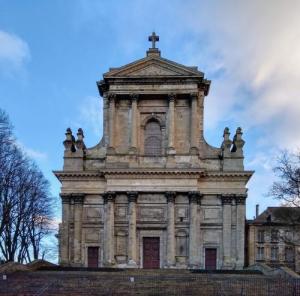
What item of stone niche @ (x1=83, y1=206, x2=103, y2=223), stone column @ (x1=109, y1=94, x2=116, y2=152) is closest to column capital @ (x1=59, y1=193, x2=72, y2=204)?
stone niche @ (x1=83, y1=206, x2=103, y2=223)

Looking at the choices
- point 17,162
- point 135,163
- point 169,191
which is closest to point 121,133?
point 135,163

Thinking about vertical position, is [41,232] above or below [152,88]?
A: below

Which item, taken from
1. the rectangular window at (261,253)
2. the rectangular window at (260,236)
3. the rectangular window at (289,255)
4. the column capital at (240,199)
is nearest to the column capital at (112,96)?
the column capital at (240,199)

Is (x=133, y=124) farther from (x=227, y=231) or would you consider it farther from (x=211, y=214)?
(x=227, y=231)

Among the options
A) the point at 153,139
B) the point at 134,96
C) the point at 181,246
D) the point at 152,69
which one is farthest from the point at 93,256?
the point at 152,69

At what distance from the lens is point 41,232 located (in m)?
50.6

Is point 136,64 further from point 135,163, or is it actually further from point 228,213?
point 228,213

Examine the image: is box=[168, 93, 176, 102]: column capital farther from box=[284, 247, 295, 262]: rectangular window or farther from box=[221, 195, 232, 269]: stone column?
box=[284, 247, 295, 262]: rectangular window

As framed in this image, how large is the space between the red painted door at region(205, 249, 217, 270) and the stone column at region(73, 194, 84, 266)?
911 cm

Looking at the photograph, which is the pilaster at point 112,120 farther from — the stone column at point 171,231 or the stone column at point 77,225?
the stone column at point 171,231

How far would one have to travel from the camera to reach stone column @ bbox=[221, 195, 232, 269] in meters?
42.8

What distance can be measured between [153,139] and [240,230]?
9.34 m

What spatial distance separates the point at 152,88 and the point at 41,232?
622 inches

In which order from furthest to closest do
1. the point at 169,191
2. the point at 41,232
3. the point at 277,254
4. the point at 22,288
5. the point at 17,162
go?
the point at 277,254
the point at 41,232
the point at 169,191
the point at 17,162
the point at 22,288
